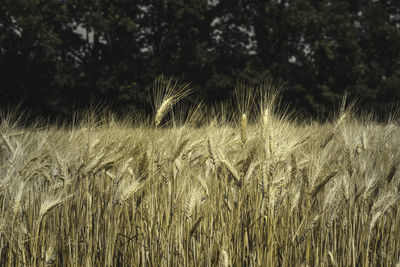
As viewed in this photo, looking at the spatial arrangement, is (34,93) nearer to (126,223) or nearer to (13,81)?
(13,81)

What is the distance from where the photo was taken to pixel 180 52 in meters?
14.1

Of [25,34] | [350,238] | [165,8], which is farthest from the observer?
[165,8]

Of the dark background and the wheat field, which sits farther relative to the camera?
the dark background

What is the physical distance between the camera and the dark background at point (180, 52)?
1396 cm

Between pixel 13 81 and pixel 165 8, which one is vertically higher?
pixel 165 8

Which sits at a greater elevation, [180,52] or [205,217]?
[180,52]

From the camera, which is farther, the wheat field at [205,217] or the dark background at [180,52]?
the dark background at [180,52]

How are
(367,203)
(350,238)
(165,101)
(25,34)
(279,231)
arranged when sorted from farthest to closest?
1. (25,34)
2. (165,101)
3. (367,203)
4. (279,231)
5. (350,238)

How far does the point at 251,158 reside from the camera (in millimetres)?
1822

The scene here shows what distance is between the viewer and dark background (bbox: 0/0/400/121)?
14.0 meters

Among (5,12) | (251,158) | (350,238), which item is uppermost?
(5,12)

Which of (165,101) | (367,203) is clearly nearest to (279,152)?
(367,203)

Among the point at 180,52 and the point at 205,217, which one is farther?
the point at 180,52

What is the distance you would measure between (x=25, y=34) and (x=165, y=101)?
42.8 feet
